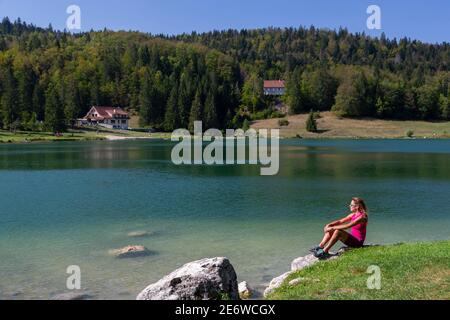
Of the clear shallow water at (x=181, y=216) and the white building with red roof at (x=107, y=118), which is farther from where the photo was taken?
the white building with red roof at (x=107, y=118)

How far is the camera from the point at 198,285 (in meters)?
12.1

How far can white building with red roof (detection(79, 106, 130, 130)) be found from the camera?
184 m

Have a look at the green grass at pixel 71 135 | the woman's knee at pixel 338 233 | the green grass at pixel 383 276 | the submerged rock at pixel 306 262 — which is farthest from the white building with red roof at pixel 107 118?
the green grass at pixel 383 276

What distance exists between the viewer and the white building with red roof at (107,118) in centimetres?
18412

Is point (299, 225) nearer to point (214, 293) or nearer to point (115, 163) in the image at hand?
point (214, 293)

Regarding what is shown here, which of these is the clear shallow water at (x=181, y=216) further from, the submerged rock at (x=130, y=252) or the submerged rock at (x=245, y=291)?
the submerged rock at (x=245, y=291)

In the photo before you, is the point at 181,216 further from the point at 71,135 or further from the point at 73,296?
the point at 71,135

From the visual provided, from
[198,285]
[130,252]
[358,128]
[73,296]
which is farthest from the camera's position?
[358,128]

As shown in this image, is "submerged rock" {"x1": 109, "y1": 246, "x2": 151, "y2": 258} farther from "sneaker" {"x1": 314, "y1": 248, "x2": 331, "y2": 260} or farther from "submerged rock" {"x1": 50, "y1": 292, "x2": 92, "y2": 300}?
"sneaker" {"x1": 314, "y1": 248, "x2": 331, "y2": 260}

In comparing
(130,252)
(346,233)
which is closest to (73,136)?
(130,252)

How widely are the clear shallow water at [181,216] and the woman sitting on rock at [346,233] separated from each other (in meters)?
2.63

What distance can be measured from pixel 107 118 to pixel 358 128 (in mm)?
93758
